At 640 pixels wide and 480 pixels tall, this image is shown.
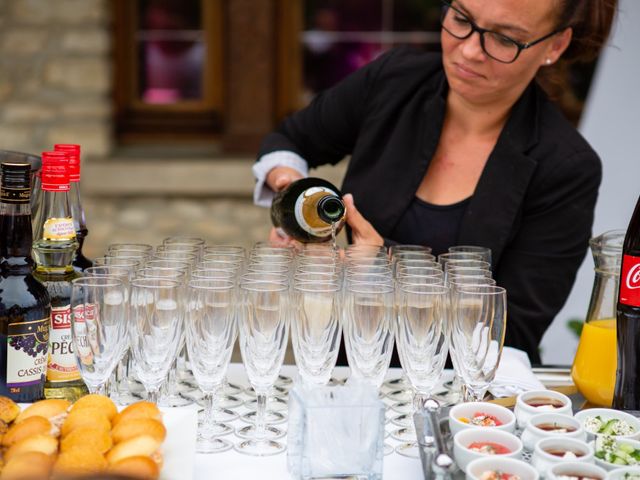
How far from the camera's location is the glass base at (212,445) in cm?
147

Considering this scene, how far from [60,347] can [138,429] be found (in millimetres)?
359

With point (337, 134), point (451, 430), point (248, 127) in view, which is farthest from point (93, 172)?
point (451, 430)

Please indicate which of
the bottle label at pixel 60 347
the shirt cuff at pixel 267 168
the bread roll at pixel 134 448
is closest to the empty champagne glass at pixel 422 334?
the bread roll at pixel 134 448

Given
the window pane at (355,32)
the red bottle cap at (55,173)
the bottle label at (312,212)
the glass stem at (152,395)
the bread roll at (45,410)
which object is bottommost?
the glass stem at (152,395)

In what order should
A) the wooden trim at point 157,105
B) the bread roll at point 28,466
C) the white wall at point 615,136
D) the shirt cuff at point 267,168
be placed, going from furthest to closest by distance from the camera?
the wooden trim at point 157,105 → the white wall at point 615,136 → the shirt cuff at point 267,168 → the bread roll at point 28,466

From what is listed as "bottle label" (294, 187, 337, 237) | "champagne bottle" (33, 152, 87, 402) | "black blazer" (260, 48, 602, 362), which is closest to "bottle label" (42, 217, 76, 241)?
"champagne bottle" (33, 152, 87, 402)

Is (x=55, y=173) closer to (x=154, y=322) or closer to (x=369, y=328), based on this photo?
(x=154, y=322)

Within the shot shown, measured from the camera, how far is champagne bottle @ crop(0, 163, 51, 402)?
4.73ft

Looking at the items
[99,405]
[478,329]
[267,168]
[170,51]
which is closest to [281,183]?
[267,168]

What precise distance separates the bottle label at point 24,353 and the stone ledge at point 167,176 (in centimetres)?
333

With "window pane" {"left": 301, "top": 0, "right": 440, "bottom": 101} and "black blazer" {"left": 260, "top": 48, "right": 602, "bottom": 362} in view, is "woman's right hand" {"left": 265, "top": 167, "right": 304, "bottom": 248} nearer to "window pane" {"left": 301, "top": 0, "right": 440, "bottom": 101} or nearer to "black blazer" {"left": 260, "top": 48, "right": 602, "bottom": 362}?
"black blazer" {"left": 260, "top": 48, "right": 602, "bottom": 362}

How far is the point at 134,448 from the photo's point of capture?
1.20 metres

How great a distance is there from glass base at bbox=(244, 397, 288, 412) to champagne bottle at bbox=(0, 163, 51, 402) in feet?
1.28

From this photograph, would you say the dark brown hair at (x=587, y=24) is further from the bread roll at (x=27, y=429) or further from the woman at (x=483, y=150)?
the bread roll at (x=27, y=429)
